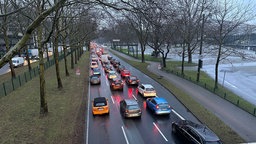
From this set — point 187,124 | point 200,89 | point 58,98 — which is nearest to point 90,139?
point 187,124

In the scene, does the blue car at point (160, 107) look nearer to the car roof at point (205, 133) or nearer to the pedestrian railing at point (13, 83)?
the car roof at point (205, 133)

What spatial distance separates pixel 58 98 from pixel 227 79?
27.4 m

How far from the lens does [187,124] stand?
41.7 feet

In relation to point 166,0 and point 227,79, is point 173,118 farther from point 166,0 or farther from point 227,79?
point 227,79

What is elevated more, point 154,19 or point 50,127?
point 154,19

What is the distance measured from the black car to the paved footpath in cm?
309

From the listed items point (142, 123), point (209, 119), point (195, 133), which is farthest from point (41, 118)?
point (209, 119)

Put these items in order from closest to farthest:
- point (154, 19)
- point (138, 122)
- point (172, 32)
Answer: point (154, 19) → point (138, 122) → point (172, 32)

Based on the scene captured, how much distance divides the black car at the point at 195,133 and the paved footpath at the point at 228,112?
3093mm

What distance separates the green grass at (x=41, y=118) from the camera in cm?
1219

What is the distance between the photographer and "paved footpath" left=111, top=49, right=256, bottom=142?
46.0 ft

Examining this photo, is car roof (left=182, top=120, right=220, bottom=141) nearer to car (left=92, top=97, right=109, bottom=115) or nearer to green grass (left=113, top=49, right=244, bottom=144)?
green grass (left=113, top=49, right=244, bottom=144)

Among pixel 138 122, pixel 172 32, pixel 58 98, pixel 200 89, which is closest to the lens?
pixel 138 122

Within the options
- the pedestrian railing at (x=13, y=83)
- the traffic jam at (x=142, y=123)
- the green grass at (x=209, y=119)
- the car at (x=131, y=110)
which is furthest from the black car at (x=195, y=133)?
the pedestrian railing at (x=13, y=83)
